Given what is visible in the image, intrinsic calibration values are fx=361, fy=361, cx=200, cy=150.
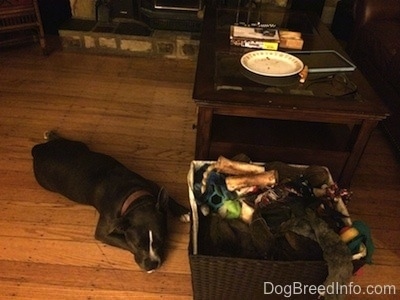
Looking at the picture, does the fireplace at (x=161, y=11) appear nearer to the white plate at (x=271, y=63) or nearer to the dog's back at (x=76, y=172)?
the white plate at (x=271, y=63)

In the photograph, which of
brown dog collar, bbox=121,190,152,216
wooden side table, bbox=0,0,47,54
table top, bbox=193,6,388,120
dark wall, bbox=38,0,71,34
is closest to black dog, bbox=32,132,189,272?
brown dog collar, bbox=121,190,152,216

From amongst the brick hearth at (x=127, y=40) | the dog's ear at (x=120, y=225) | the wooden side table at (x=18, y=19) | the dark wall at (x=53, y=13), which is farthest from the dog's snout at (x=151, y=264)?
the dark wall at (x=53, y=13)

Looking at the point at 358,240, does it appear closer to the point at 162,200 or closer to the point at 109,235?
the point at 162,200

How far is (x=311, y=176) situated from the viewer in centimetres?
127

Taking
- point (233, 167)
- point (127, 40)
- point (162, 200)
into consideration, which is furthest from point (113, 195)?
point (127, 40)

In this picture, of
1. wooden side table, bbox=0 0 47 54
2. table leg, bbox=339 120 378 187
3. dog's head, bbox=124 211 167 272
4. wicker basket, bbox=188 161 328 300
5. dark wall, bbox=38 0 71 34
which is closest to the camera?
wicker basket, bbox=188 161 328 300

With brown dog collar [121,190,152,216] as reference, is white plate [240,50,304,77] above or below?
above

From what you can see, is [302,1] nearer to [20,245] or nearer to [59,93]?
[59,93]

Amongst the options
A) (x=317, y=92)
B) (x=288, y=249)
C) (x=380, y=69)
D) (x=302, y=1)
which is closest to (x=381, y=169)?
(x=380, y=69)

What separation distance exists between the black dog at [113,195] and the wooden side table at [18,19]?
118 cm

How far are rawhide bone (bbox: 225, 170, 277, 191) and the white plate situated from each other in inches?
16.9

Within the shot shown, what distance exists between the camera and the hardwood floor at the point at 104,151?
1259 mm

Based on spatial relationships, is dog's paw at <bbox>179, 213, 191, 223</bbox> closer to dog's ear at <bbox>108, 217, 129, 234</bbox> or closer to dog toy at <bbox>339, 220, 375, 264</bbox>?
dog's ear at <bbox>108, 217, 129, 234</bbox>

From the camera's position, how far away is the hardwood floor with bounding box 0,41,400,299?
4.13ft
